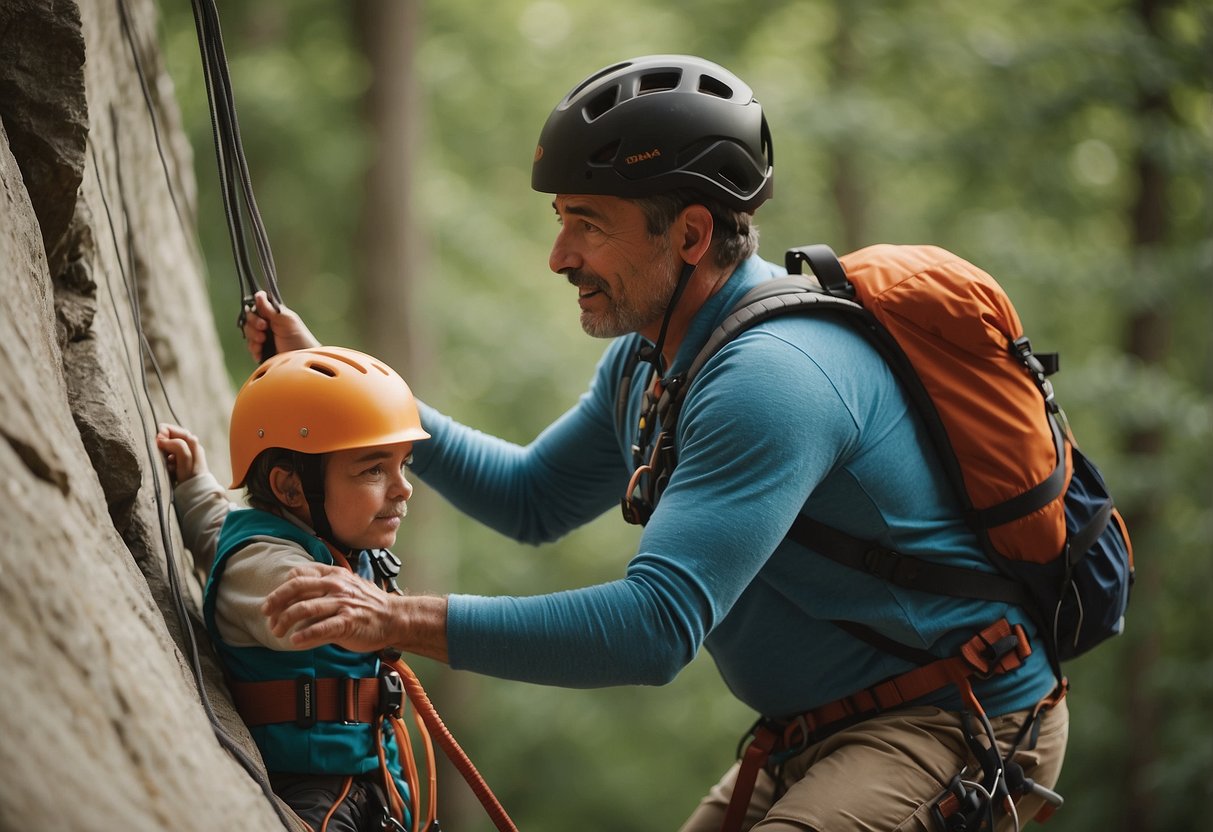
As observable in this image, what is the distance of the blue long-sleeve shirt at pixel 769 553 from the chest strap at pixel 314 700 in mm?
372

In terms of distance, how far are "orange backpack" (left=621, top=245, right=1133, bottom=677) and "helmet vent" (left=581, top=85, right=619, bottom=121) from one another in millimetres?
768

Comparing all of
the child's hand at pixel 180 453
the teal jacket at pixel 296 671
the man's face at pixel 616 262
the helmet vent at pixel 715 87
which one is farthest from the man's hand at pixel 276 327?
the helmet vent at pixel 715 87

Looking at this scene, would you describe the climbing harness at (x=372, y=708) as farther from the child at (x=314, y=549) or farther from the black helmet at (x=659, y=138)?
the black helmet at (x=659, y=138)

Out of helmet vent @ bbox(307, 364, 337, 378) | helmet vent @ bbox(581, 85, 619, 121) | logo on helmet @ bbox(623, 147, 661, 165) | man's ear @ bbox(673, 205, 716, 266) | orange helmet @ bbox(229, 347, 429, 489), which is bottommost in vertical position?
orange helmet @ bbox(229, 347, 429, 489)

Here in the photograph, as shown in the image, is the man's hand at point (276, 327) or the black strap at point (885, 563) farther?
the man's hand at point (276, 327)

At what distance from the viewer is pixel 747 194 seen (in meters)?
3.41

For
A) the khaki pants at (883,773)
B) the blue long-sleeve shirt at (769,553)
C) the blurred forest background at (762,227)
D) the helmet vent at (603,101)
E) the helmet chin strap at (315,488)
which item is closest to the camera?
the blue long-sleeve shirt at (769,553)

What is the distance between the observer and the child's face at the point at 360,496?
9.53 ft

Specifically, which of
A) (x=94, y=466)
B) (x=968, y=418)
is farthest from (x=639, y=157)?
(x=94, y=466)

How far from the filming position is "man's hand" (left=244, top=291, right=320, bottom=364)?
11.4 feet

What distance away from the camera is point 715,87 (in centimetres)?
350

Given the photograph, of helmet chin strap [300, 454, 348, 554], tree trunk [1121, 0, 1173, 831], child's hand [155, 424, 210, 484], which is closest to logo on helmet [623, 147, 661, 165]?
helmet chin strap [300, 454, 348, 554]

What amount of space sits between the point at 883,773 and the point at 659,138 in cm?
194

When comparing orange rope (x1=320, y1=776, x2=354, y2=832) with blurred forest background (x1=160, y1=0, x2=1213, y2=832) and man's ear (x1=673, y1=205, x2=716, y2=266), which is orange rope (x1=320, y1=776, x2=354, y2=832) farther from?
blurred forest background (x1=160, y1=0, x2=1213, y2=832)
